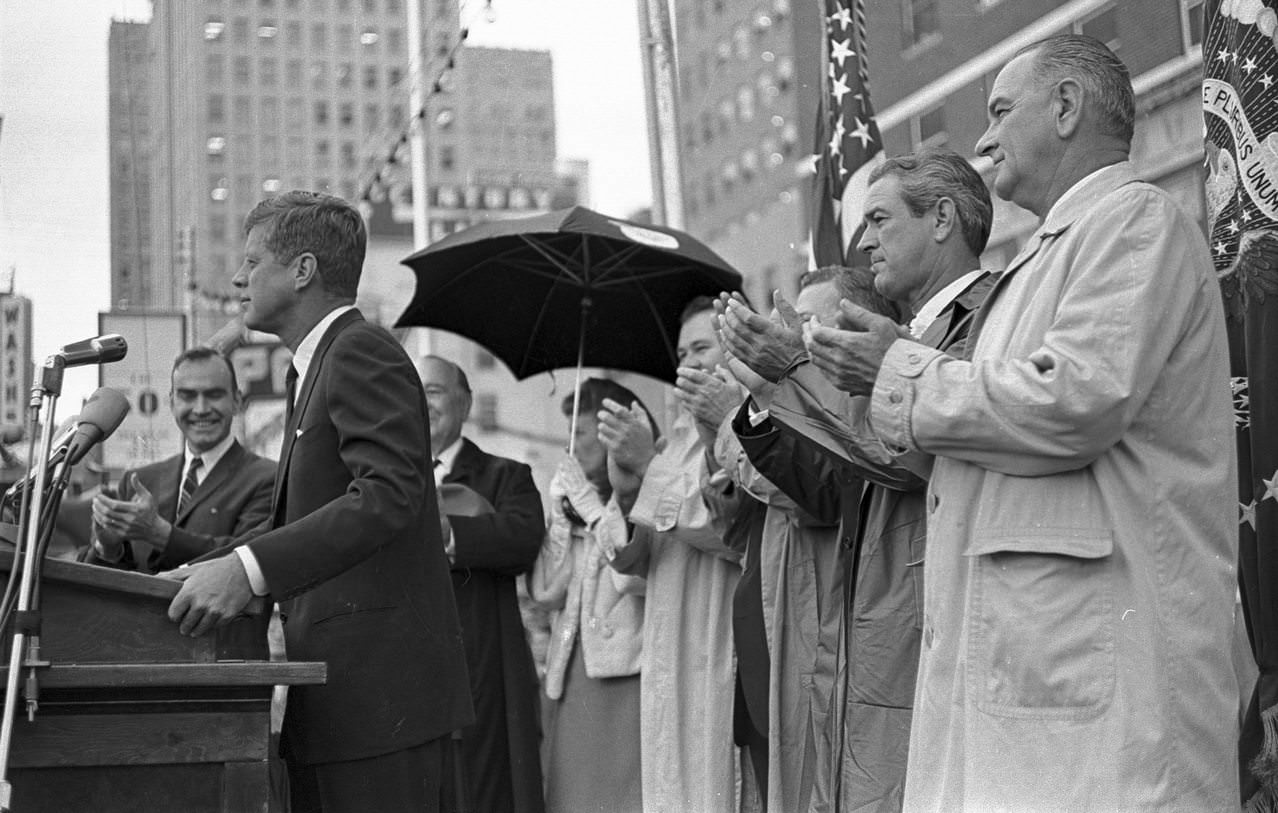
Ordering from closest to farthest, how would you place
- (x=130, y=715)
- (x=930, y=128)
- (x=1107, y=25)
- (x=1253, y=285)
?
(x=130, y=715), (x=1253, y=285), (x=1107, y=25), (x=930, y=128)

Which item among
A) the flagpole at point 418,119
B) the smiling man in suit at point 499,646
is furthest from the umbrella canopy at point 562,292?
the flagpole at point 418,119

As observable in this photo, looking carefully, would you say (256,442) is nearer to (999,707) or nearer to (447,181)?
(999,707)

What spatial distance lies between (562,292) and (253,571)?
11.5ft

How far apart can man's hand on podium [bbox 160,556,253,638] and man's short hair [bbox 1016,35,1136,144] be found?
1.98 m

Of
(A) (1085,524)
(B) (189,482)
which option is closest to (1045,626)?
(A) (1085,524)

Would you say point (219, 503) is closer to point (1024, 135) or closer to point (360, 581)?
point (360, 581)

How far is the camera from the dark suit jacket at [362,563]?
3510mm

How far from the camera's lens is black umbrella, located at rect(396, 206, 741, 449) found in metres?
6.29

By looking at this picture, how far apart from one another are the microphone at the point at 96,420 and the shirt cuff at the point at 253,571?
1.28ft

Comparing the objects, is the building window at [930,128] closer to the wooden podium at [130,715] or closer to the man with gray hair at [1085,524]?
the man with gray hair at [1085,524]

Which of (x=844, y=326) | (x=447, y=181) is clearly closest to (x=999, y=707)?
(x=844, y=326)

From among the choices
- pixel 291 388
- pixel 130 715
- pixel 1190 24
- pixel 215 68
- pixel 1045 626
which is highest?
pixel 215 68

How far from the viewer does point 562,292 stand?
6.73 m

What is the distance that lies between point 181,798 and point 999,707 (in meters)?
1.65
